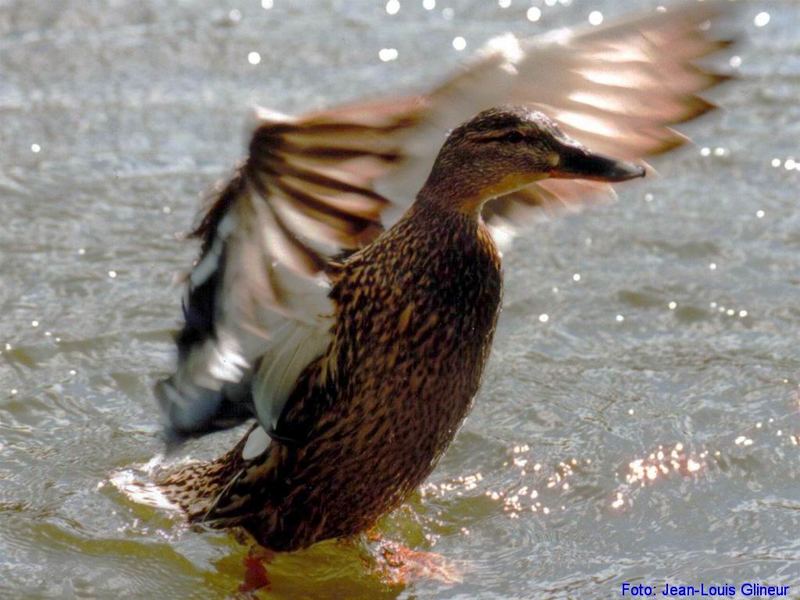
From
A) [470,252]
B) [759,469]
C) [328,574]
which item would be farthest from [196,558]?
[759,469]

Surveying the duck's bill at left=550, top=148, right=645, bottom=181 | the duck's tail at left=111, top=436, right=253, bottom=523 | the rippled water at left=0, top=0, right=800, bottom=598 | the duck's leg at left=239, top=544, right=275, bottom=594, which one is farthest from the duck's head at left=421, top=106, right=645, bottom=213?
the duck's leg at left=239, top=544, right=275, bottom=594

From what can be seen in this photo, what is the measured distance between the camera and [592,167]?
15.3 ft

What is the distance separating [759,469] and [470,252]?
5.52ft

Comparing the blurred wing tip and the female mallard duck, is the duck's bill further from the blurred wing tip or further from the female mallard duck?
the blurred wing tip

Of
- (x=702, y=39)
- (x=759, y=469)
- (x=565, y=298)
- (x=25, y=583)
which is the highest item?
(x=702, y=39)

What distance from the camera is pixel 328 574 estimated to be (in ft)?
17.7

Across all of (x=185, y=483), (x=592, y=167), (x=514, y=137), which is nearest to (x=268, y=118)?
→ (x=514, y=137)

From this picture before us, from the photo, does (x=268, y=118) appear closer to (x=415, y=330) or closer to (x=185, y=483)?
(x=415, y=330)

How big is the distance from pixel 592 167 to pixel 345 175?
0.78m

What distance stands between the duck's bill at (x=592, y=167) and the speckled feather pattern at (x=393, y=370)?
0.35 meters

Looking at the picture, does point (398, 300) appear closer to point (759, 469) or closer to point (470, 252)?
point (470, 252)

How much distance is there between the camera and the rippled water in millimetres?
5375

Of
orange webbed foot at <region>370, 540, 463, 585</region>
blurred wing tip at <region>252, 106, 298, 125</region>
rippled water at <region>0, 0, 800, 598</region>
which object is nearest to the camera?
blurred wing tip at <region>252, 106, 298, 125</region>

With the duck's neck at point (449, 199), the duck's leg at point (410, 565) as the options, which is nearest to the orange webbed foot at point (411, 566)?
the duck's leg at point (410, 565)
